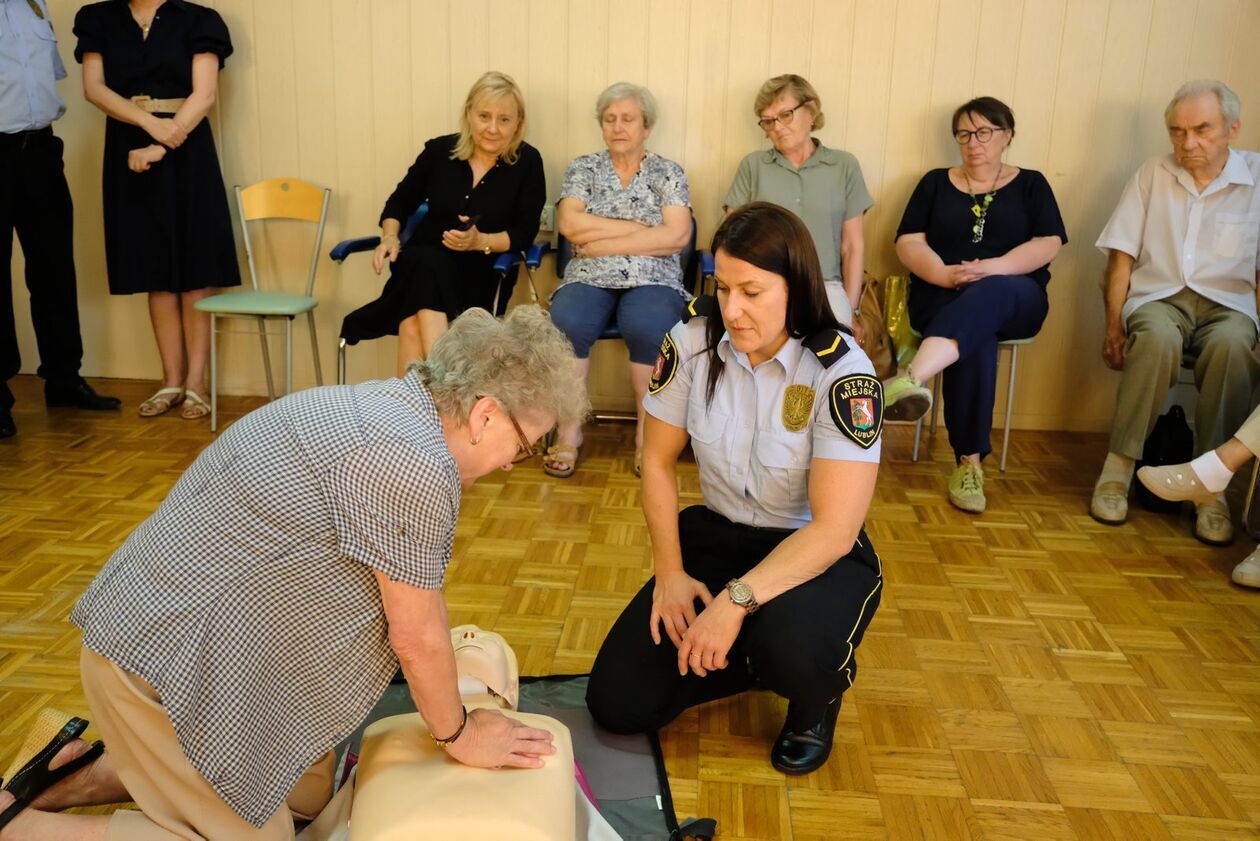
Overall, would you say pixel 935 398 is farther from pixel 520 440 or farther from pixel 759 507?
pixel 520 440

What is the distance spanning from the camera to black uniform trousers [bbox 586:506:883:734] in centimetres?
209

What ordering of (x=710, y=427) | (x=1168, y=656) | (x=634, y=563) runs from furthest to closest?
1. (x=634, y=563)
2. (x=1168, y=656)
3. (x=710, y=427)

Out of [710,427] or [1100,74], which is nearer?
[710,427]

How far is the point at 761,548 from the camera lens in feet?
A: 7.49

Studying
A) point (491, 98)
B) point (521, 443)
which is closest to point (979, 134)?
point (491, 98)

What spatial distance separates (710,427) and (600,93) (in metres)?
2.52

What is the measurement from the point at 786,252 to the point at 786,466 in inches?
16.6

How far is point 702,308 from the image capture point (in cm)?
229

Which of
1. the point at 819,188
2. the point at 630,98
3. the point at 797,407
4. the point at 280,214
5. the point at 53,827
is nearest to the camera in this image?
the point at 53,827

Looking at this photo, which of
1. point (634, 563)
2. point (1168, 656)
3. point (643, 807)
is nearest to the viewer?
point (643, 807)

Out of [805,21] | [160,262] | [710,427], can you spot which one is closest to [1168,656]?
[710,427]

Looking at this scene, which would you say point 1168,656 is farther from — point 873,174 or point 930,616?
point 873,174

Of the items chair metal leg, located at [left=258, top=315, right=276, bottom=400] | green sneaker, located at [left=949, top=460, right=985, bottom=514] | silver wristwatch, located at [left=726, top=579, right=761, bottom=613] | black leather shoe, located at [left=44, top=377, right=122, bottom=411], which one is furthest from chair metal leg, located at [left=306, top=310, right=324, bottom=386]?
silver wristwatch, located at [left=726, top=579, right=761, bottom=613]

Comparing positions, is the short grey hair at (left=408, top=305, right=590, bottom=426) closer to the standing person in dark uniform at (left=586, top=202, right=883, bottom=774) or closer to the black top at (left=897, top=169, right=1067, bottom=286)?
the standing person in dark uniform at (left=586, top=202, right=883, bottom=774)
